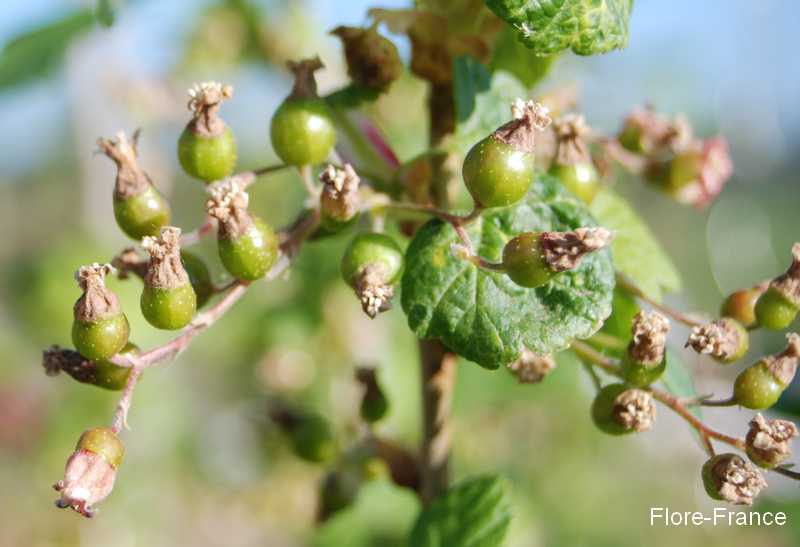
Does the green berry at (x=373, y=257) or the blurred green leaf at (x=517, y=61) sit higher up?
the green berry at (x=373, y=257)

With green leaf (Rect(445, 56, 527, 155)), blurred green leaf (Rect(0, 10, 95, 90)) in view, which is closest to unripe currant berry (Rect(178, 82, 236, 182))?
green leaf (Rect(445, 56, 527, 155))

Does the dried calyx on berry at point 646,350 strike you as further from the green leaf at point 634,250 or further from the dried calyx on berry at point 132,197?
the dried calyx on berry at point 132,197

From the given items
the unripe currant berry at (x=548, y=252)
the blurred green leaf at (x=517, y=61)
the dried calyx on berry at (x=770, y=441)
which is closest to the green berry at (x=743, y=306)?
the dried calyx on berry at (x=770, y=441)

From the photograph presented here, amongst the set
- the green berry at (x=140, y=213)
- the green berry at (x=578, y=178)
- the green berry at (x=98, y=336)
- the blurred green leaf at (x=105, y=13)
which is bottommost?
the green berry at (x=578, y=178)

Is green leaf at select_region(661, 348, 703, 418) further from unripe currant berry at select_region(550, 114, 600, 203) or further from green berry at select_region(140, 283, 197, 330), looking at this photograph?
green berry at select_region(140, 283, 197, 330)

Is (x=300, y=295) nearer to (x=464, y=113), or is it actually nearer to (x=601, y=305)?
(x=464, y=113)

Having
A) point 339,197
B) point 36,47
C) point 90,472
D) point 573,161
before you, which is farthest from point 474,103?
point 36,47

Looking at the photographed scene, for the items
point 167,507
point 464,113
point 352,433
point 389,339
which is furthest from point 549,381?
point 167,507
